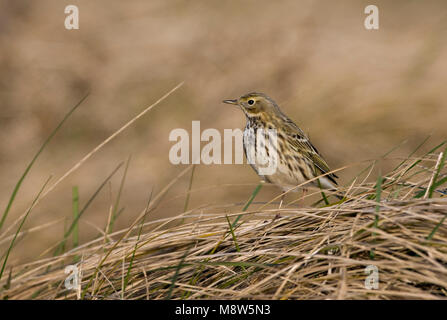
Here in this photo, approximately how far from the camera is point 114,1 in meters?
14.5

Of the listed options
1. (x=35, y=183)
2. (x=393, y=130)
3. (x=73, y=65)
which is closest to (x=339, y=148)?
(x=393, y=130)

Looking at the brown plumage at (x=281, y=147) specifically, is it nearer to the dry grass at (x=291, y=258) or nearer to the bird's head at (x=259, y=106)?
the bird's head at (x=259, y=106)

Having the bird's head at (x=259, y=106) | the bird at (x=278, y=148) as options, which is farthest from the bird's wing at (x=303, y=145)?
the bird's head at (x=259, y=106)

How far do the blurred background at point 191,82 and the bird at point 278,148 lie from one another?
11.9 ft

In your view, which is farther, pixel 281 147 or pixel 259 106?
pixel 259 106

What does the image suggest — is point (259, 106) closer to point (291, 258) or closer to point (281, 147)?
point (281, 147)

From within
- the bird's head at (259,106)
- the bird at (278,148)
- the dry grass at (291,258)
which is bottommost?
the dry grass at (291,258)

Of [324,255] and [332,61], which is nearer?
[324,255]

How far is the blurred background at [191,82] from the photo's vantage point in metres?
9.88

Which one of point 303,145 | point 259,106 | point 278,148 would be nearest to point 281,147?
point 278,148

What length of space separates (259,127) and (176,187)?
185 inches

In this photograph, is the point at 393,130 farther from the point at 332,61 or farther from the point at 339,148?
the point at 332,61

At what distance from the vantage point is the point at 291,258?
3041mm

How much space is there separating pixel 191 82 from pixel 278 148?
6.81 m
